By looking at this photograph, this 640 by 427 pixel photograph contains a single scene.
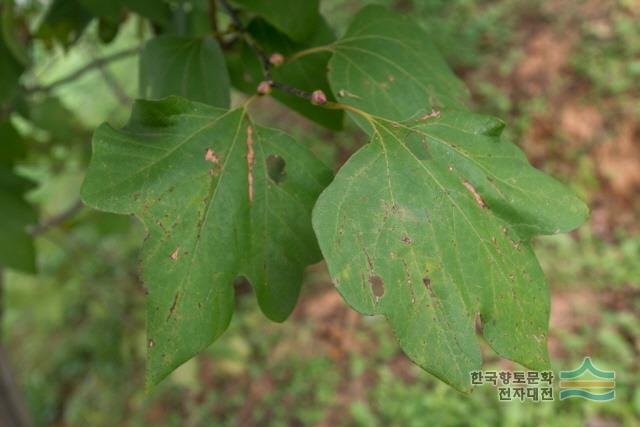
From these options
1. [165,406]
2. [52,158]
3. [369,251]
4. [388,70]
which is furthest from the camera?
[165,406]

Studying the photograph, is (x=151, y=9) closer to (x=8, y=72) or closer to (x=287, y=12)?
(x=287, y=12)

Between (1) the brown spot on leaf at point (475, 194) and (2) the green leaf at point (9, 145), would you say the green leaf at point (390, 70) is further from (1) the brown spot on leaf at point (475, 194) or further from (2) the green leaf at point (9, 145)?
(2) the green leaf at point (9, 145)

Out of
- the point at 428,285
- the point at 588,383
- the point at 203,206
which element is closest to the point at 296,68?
the point at 203,206

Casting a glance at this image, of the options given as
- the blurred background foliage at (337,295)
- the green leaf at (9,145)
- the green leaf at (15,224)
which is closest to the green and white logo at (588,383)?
the blurred background foliage at (337,295)

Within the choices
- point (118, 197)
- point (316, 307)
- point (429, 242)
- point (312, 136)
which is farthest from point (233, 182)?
point (312, 136)

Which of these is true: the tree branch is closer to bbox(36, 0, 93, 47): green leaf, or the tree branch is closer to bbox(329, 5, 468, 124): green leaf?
bbox(329, 5, 468, 124): green leaf

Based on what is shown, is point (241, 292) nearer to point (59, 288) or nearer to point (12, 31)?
point (59, 288)

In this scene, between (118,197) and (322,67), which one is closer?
(118,197)
